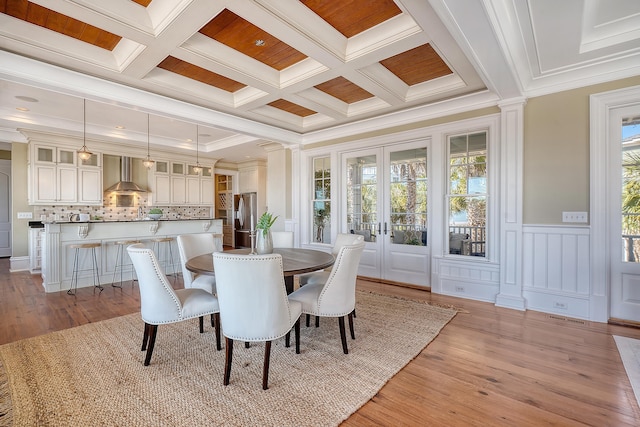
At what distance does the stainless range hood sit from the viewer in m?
6.62

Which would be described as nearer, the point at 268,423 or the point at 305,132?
the point at 268,423

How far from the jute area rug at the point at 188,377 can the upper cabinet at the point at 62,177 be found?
171 inches

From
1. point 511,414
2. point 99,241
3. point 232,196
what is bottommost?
point 511,414

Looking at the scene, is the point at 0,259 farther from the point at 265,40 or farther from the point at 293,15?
the point at 293,15

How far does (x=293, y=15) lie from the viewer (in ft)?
7.78

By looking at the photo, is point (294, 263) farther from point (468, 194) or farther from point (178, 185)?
point (178, 185)

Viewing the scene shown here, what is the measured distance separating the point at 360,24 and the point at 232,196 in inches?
296

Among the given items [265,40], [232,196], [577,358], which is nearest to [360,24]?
[265,40]

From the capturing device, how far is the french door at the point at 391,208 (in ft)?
14.8

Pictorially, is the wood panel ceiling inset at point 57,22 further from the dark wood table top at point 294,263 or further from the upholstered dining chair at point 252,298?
the upholstered dining chair at point 252,298

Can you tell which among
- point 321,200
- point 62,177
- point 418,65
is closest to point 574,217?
point 418,65

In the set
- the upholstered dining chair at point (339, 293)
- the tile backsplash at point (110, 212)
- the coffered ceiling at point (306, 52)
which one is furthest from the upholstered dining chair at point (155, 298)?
the tile backsplash at point (110, 212)

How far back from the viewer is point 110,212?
6.96 meters

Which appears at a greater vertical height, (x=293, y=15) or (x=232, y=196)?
(x=293, y=15)
